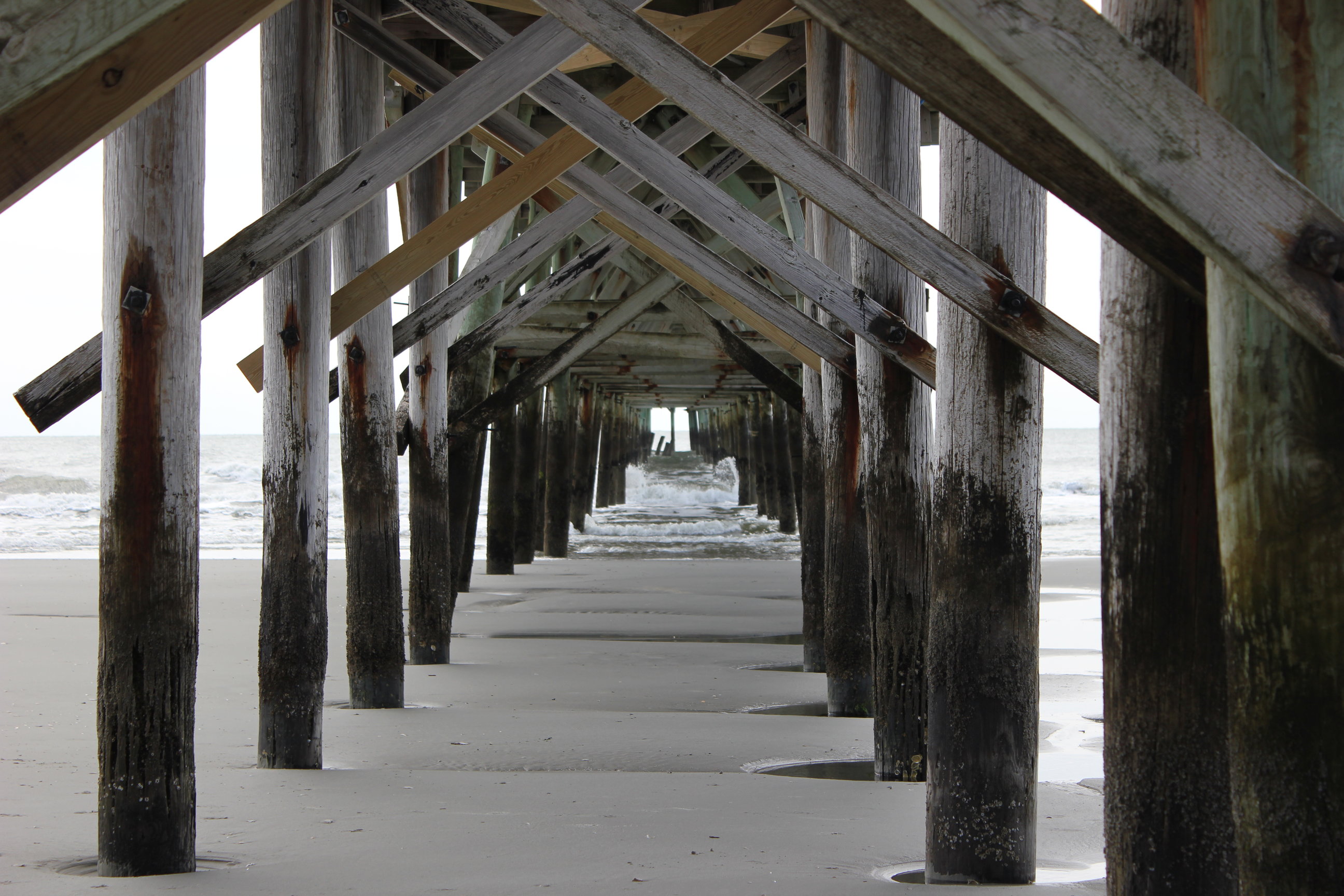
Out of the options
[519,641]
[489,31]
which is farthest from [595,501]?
[489,31]

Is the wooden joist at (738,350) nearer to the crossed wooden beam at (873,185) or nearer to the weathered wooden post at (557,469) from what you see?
the crossed wooden beam at (873,185)

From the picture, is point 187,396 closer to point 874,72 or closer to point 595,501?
point 874,72

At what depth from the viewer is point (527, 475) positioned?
10.9 meters

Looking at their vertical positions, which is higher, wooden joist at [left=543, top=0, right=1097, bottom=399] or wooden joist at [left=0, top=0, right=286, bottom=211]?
wooden joist at [left=543, top=0, right=1097, bottom=399]

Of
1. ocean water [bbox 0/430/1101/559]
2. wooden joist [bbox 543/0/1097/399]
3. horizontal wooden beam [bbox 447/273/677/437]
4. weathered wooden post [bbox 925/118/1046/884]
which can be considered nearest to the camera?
wooden joist [bbox 543/0/1097/399]

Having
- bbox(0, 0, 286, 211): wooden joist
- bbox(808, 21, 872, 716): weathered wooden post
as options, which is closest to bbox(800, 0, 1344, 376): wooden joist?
bbox(0, 0, 286, 211): wooden joist

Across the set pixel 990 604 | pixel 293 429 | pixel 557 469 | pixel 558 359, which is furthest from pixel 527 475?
pixel 990 604

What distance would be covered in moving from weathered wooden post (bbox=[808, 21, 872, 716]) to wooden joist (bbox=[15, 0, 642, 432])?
143 cm

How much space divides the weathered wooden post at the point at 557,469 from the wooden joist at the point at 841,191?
8.60 meters

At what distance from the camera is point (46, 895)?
222 cm

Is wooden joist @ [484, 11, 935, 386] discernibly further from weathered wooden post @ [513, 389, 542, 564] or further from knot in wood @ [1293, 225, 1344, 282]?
weathered wooden post @ [513, 389, 542, 564]

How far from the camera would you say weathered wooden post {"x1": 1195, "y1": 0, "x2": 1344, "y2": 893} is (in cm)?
128

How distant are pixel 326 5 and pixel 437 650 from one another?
9.39 feet

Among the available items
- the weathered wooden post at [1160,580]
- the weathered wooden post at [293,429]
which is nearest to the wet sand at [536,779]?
the weathered wooden post at [293,429]
